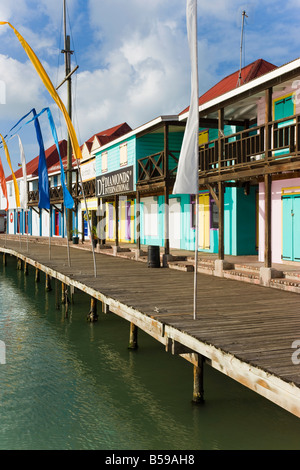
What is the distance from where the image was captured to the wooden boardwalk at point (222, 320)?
5238 millimetres

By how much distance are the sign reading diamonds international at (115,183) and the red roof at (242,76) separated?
4.61m

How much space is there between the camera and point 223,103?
13.6m

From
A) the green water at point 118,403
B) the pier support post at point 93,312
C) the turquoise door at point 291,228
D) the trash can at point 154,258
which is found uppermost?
the turquoise door at point 291,228

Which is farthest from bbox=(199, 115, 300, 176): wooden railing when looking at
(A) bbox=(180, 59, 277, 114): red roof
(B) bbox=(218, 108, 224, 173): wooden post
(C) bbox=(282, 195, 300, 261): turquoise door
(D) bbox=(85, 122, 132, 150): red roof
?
(D) bbox=(85, 122, 132, 150): red roof

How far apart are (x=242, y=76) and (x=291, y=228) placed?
9.67 m

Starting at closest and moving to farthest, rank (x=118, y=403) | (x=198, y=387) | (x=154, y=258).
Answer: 1. (x=198, y=387)
2. (x=118, y=403)
3. (x=154, y=258)

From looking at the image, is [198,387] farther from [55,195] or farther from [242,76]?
[55,195]

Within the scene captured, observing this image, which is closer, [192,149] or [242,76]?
[192,149]

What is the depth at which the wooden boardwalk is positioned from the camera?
524cm

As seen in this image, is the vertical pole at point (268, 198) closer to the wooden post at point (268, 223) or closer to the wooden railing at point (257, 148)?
the wooden post at point (268, 223)

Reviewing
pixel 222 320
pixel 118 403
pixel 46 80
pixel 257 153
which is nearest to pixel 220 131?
pixel 257 153

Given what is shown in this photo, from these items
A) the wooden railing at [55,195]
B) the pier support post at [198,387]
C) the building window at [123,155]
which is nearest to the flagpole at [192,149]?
the pier support post at [198,387]

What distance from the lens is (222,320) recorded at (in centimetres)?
749
